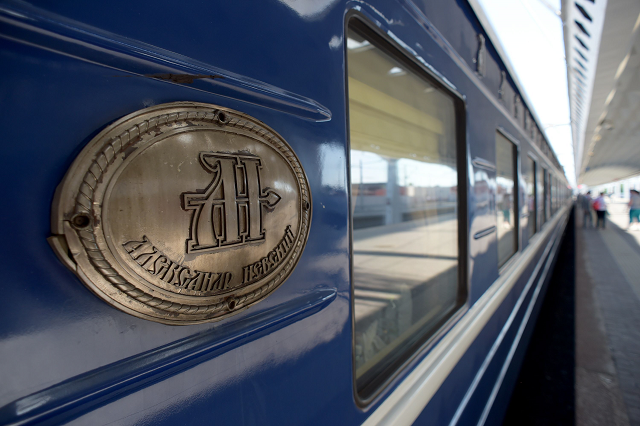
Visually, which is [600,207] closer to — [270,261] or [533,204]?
[533,204]

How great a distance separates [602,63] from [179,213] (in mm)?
8789

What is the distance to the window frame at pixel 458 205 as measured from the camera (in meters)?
0.93

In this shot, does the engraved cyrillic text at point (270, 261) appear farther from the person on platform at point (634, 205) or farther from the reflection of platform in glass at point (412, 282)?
the person on platform at point (634, 205)

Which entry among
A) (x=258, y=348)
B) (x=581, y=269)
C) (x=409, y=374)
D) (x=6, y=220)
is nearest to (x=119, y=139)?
(x=6, y=220)

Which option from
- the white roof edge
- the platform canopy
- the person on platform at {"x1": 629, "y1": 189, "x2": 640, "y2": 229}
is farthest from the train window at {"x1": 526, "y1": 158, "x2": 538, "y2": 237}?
the person on platform at {"x1": 629, "y1": 189, "x2": 640, "y2": 229}

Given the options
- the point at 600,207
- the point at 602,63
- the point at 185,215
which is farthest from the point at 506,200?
the point at 600,207

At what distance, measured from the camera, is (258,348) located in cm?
66

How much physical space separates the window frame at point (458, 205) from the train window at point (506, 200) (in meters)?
1.30

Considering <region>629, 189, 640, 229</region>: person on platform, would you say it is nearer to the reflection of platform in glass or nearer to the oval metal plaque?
the reflection of platform in glass

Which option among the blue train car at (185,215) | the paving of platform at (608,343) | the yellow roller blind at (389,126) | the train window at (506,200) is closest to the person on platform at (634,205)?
the paving of platform at (608,343)

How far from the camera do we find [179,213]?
0.51m

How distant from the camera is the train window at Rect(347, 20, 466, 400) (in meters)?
1.30

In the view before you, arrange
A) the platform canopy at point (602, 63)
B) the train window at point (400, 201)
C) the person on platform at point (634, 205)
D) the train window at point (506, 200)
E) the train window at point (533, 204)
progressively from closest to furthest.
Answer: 1. the train window at point (400, 201)
2. the train window at point (506, 200)
3. the platform canopy at point (602, 63)
4. the train window at point (533, 204)
5. the person on platform at point (634, 205)

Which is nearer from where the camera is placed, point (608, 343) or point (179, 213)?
point (179, 213)
